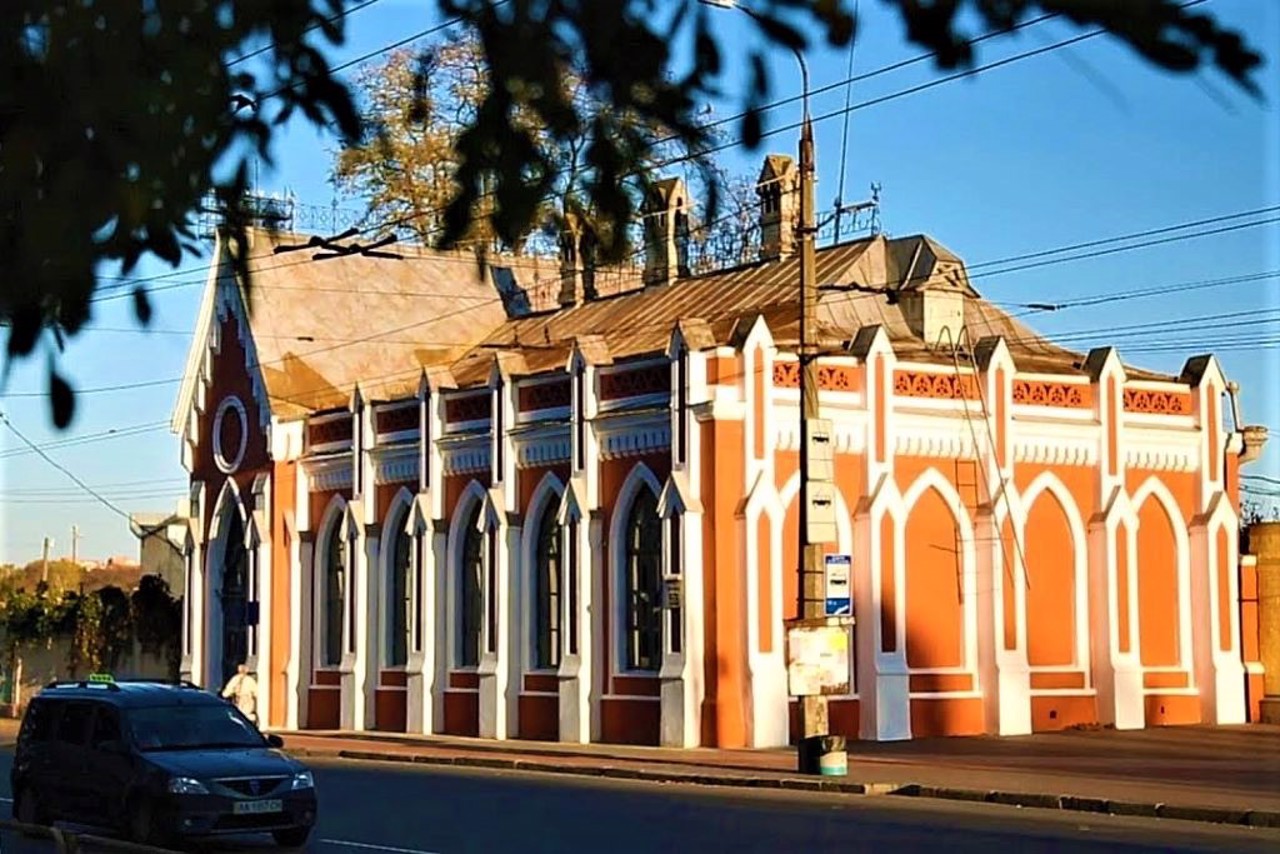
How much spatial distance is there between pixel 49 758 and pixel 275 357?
26.7m

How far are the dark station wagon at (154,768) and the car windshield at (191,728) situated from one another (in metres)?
0.01

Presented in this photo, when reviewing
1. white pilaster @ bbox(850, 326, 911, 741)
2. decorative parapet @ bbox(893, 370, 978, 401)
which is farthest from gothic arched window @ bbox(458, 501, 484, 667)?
decorative parapet @ bbox(893, 370, 978, 401)

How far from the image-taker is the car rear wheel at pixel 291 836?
1877 cm

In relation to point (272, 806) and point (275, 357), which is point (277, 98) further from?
point (275, 357)

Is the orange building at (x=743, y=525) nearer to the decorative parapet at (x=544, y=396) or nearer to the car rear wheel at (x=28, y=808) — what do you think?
the decorative parapet at (x=544, y=396)

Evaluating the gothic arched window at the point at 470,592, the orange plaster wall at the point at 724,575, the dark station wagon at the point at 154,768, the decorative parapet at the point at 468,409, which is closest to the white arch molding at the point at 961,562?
the orange plaster wall at the point at 724,575

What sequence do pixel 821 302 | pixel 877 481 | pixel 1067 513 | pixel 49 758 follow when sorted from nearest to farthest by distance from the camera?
pixel 49 758, pixel 877 481, pixel 1067 513, pixel 821 302

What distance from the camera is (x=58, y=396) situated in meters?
6.14

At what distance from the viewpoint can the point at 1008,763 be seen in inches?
1179

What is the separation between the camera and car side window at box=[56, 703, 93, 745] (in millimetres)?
19953

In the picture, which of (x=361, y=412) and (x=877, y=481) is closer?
(x=877, y=481)

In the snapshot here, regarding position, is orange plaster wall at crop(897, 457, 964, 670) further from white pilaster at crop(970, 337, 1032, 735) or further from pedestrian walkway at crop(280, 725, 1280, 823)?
pedestrian walkway at crop(280, 725, 1280, 823)

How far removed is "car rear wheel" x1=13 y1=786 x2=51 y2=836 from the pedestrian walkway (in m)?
9.76

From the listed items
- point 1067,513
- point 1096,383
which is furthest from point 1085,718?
point 1096,383
